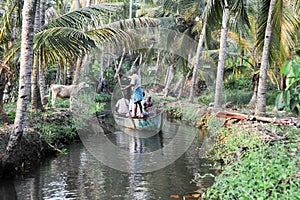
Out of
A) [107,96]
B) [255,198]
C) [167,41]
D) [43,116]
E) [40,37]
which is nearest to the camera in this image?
[255,198]

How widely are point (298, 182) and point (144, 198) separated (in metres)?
2.64

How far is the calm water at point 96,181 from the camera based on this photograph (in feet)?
20.0

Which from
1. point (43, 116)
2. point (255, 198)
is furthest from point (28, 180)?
point (255, 198)

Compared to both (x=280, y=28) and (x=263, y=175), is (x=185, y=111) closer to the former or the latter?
(x=280, y=28)

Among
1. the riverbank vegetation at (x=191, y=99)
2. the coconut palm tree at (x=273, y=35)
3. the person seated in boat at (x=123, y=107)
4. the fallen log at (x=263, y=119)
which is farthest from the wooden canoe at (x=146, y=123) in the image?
the coconut palm tree at (x=273, y=35)

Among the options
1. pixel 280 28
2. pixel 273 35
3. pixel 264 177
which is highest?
pixel 280 28

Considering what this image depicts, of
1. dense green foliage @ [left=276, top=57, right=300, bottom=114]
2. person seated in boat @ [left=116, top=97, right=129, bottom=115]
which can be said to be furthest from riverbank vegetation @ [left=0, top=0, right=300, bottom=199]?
person seated in boat @ [left=116, top=97, right=129, bottom=115]

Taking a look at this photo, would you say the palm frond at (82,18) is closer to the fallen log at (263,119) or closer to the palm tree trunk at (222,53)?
the fallen log at (263,119)

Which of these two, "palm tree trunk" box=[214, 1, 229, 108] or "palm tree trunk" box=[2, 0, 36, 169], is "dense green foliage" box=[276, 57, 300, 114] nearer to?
"palm tree trunk" box=[2, 0, 36, 169]

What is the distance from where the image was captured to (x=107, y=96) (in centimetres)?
2488

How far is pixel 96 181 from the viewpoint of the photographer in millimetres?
6891

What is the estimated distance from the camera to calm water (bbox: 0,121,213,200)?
20.0ft

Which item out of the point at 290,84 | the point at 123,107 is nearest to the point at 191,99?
the point at 123,107

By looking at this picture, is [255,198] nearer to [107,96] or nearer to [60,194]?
[60,194]
